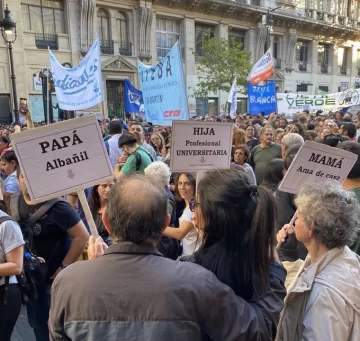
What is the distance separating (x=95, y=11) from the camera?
1920 centimetres

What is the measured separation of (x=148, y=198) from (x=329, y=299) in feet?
2.56

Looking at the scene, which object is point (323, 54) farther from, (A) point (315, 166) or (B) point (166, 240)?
(B) point (166, 240)

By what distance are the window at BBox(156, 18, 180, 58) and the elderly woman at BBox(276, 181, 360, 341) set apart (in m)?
21.5

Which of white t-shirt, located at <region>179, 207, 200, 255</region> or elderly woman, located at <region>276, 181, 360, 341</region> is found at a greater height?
elderly woman, located at <region>276, 181, 360, 341</region>

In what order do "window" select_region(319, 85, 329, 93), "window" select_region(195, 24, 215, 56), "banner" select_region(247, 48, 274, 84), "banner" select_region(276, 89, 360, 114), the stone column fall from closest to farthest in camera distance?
"banner" select_region(247, 48, 274, 84), "banner" select_region(276, 89, 360, 114), the stone column, "window" select_region(195, 24, 215, 56), "window" select_region(319, 85, 329, 93)

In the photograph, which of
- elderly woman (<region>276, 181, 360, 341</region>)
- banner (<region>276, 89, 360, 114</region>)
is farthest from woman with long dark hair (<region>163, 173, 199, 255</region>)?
banner (<region>276, 89, 360, 114</region>)

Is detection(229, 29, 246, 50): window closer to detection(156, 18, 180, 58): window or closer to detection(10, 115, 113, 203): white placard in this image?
detection(156, 18, 180, 58): window

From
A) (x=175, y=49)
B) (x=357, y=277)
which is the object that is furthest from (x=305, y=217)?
(x=175, y=49)

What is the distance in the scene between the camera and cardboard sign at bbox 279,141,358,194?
7.93ft

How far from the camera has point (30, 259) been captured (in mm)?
2305

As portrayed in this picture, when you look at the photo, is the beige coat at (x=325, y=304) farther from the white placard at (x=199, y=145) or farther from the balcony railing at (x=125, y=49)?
the balcony railing at (x=125, y=49)

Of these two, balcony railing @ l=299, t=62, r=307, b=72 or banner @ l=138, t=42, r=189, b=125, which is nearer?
banner @ l=138, t=42, r=189, b=125

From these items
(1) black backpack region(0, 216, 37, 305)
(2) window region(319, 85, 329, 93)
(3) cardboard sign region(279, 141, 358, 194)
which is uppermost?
(2) window region(319, 85, 329, 93)

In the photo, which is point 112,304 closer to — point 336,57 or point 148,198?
point 148,198
